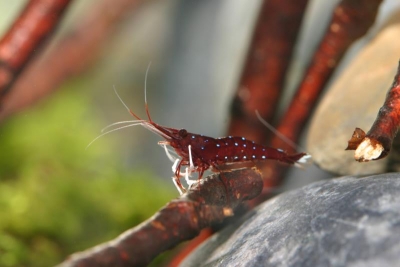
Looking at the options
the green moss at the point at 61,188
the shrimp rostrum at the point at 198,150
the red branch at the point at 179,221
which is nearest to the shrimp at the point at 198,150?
the shrimp rostrum at the point at 198,150

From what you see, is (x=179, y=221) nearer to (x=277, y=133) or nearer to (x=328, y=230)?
(x=328, y=230)

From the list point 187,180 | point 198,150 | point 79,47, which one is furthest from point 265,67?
point 79,47

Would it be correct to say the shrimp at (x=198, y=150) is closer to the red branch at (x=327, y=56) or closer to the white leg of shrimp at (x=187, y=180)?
the white leg of shrimp at (x=187, y=180)

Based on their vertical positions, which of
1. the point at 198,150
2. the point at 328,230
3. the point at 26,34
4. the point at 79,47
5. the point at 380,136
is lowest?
the point at 328,230

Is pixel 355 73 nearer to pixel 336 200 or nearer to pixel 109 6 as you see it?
pixel 336 200

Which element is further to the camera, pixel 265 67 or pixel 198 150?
pixel 265 67

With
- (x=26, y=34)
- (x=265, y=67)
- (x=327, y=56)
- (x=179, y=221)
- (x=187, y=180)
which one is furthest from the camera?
(x=265, y=67)

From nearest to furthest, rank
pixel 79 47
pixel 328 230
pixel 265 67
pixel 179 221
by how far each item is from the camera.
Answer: pixel 328 230, pixel 179 221, pixel 265 67, pixel 79 47
